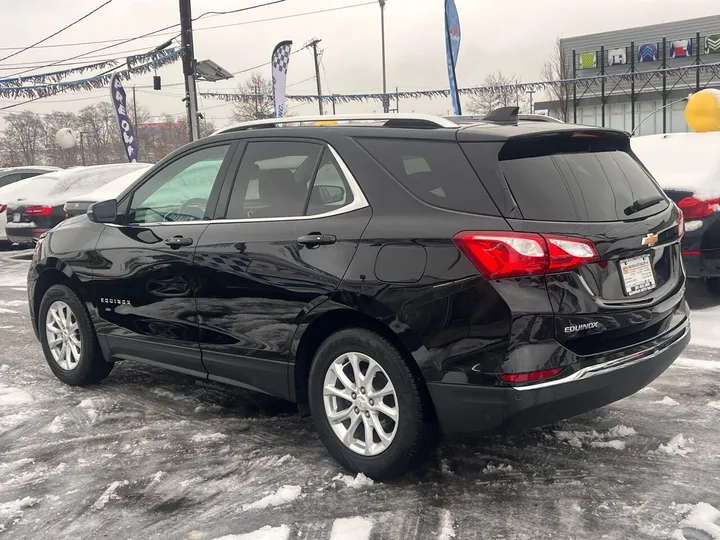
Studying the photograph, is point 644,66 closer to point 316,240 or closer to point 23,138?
point 316,240

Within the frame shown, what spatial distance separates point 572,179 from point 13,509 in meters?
2.94

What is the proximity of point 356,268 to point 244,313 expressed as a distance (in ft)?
2.68

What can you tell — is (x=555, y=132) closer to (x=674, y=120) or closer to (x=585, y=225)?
(x=585, y=225)

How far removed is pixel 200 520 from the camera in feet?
10.2

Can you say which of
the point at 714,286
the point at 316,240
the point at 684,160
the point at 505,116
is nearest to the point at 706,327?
the point at 714,286

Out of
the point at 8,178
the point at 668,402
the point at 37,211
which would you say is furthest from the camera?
the point at 8,178

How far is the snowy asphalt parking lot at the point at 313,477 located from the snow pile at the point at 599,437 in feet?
0.04

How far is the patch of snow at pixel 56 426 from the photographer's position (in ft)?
14.0

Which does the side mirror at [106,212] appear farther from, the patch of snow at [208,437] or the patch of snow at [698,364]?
the patch of snow at [698,364]

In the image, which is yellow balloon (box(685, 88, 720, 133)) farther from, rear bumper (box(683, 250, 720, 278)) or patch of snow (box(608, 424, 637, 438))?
patch of snow (box(608, 424, 637, 438))

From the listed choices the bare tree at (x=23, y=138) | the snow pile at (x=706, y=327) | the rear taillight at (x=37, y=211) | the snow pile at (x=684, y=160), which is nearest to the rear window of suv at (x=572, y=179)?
the snow pile at (x=706, y=327)

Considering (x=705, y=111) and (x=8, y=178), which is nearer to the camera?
(x=705, y=111)

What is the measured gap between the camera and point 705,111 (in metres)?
11.3

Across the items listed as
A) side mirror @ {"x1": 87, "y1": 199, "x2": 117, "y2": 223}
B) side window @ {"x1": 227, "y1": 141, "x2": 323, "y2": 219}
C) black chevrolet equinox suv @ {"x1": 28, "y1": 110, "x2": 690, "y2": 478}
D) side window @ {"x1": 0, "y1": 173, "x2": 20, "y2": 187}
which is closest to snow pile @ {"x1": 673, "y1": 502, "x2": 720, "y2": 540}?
black chevrolet equinox suv @ {"x1": 28, "y1": 110, "x2": 690, "y2": 478}
